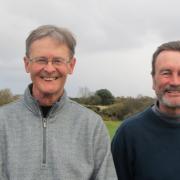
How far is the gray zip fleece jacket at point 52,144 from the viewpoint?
4164 mm

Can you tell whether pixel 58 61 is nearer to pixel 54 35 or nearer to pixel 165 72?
pixel 54 35

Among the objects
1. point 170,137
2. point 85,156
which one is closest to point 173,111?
point 170,137

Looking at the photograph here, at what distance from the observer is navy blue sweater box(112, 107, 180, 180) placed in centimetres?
495

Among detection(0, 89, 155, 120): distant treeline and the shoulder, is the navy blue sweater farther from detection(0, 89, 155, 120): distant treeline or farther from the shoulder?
detection(0, 89, 155, 120): distant treeline

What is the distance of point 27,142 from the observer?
4.25m

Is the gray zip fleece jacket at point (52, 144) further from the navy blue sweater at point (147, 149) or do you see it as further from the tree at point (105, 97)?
the tree at point (105, 97)

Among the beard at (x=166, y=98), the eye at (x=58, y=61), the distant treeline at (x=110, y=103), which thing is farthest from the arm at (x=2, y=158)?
the distant treeline at (x=110, y=103)

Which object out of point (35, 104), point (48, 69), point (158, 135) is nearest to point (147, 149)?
point (158, 135)

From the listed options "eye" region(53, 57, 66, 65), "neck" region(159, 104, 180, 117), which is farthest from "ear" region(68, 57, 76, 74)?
"neck" region(159, 104, 180, 117)

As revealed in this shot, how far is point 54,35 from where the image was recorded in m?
4.40

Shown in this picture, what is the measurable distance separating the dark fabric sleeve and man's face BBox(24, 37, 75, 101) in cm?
125

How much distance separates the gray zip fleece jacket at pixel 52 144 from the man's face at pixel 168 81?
961mm

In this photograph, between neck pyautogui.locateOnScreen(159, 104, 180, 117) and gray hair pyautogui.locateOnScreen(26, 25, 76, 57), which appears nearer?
gray hair pyautogui.locateOnScreen(26, 25, 76, 57)

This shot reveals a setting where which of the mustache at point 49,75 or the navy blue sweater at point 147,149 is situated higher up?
the mustache at point 49,75
